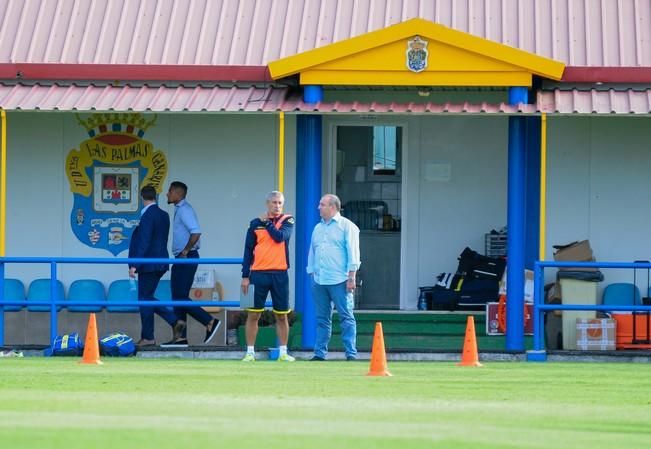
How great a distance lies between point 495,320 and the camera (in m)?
18.5

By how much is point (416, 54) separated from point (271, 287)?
3.12 meters

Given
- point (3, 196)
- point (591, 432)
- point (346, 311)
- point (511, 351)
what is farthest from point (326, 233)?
point (591, 432)

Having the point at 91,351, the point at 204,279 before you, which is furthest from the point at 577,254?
the point at 91,351

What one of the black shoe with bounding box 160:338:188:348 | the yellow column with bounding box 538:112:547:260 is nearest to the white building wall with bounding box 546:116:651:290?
the yellow column with bounding box 538:112:547:260

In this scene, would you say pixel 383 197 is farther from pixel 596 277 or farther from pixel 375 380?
pixel 375 380

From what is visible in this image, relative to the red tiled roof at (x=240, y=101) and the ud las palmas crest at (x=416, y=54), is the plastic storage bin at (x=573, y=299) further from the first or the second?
the ud las palmas crest at (x=416, y=54)

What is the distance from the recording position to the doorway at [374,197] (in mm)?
19781

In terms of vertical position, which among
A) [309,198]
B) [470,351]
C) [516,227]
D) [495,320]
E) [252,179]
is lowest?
[470,351]

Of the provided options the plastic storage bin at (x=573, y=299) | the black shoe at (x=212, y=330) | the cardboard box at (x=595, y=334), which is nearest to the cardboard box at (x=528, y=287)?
the plastic storage bin at (x=573, y=299)

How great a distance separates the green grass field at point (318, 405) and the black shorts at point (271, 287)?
2.53 feet

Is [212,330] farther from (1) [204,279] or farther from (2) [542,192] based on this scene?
(2) [542,192]

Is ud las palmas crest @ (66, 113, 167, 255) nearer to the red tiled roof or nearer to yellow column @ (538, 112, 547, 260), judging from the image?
the red tiled roof

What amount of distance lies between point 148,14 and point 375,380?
762 cm

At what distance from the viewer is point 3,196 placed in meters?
17.6
